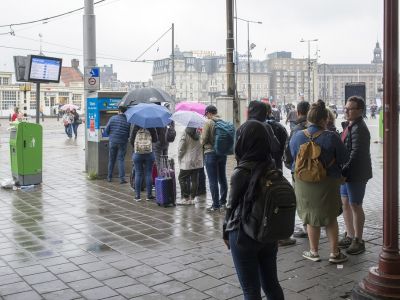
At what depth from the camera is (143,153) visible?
28.4 ft

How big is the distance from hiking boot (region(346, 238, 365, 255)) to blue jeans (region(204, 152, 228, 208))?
2.74 metres

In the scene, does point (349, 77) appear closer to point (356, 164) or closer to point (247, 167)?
point (356, 164)

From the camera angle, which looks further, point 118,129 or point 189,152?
point 118,129

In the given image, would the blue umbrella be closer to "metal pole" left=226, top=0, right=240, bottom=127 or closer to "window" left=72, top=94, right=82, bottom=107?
"metal pole" left=226, top=0, right=240, bottom=127

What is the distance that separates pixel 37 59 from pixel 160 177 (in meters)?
4.99

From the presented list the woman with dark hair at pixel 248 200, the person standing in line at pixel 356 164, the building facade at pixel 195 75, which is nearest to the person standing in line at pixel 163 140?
the person standing in line at pixel 356 164

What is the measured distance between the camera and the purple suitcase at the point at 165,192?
8414 millimetres

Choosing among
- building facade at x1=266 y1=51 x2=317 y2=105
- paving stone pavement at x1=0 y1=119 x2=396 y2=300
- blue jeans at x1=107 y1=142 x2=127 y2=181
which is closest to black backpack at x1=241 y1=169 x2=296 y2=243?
paving stone pavement at x1=0 y1=119 x2=396 y2=300

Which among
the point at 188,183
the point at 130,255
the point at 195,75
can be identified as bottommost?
the point at 130,255

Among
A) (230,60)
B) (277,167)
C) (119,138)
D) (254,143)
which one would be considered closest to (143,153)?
(119,138)

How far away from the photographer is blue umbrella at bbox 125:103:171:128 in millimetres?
8516

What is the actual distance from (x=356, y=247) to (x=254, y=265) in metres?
2.70

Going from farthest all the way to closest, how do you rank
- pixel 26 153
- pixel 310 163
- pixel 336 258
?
1. pixel 26 153
2. pixel 336 258
3. pixel 310 163

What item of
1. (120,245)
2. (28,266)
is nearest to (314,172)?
Answer: (120,245)
